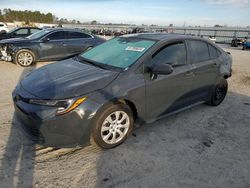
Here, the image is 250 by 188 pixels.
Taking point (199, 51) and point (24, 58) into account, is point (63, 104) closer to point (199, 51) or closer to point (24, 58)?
point (199, 51)

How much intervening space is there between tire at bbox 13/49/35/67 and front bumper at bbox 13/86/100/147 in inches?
242

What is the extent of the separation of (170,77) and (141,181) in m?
1.76

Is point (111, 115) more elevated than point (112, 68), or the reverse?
point (112, 68)

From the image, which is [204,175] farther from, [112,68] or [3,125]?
[3,125]

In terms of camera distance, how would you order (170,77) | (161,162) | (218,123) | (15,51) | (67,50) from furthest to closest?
(67,50) < (15,51) < (218,123) < (170,77) < (161,162)

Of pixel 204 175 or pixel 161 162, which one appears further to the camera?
pixel 161 162

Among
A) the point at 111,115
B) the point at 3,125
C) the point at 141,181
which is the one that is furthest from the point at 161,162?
the point at 3,125

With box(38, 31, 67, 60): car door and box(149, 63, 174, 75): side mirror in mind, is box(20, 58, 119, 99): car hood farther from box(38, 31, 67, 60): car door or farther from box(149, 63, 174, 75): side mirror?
box(38, 31, 67, 60): car door

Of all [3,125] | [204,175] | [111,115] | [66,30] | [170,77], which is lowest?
[204,175]

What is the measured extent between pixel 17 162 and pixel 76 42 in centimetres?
723

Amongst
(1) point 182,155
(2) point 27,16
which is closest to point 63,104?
(1) point 182,155

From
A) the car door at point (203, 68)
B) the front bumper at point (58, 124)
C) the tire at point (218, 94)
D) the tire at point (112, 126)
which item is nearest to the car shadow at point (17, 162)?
the front bumper at point (58, 124)

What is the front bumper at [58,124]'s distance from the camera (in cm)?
289

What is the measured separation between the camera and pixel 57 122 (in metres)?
2.89
